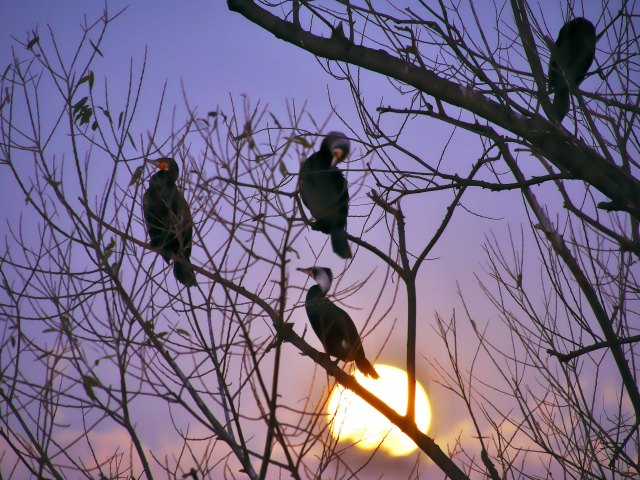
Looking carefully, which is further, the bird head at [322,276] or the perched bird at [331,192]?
the bird head at [322,276]

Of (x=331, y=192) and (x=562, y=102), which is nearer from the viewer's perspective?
(x=562, y=102)

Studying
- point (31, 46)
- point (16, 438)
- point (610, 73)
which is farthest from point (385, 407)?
point (31, 46)

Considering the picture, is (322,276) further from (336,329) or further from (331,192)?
(331,192)

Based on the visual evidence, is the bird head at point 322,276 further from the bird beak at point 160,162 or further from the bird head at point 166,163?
the bird beak at point 160,162

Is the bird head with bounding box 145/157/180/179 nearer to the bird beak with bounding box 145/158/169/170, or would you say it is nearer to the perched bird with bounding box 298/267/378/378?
the bird beak with bounding box 145/158/169/170

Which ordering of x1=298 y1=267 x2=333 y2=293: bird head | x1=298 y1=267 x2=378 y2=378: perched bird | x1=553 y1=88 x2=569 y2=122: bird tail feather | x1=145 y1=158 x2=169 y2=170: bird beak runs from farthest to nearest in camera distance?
1. x1=298 y1=267 x2=333 y2=293: bird head
2. x1=298 y1=267 x2=378 y2=378: perched bird
3. x1=145 y1=158 x2=169 y2=170: bird beak
4. x1=553 y1=88 x2=569 y2=122: bird tail feather

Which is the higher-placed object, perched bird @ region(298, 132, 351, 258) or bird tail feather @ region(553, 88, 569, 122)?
perched bird @ region(298, 132, 351, 258)

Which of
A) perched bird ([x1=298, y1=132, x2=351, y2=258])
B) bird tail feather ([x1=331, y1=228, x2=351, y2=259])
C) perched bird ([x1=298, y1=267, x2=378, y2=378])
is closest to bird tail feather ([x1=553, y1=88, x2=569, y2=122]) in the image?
perched bird ([x1=298, y1=132, x2=351, y2=258])

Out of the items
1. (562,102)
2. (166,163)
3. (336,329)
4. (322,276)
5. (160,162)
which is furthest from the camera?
(322,276)

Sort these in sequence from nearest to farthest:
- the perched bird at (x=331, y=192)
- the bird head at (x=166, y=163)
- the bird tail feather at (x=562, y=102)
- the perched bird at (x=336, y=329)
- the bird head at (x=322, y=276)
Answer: the bird head at (x=166, y=163) < the bird tail feather at (x=562, y=102) < the perched bird at (x=331, y=192) < the perched bird at (x=336, y=329) < the bird head at (x=322, y=276)

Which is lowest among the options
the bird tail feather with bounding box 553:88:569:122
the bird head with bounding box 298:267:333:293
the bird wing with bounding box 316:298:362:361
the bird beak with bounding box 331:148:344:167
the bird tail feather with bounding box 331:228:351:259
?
the bird wing with bounding box 316:298:362:361

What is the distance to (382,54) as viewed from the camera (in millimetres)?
2916

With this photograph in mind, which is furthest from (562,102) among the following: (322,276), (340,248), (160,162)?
(160,162)

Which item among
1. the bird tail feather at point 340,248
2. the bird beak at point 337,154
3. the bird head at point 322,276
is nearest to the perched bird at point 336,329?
the bird head at point 322,276
